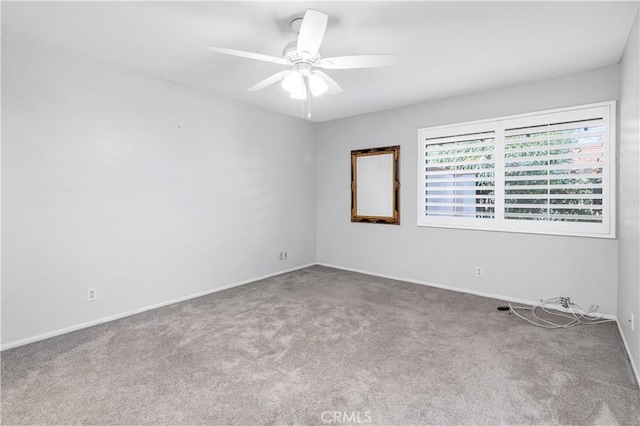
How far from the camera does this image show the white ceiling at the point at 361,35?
2.15m

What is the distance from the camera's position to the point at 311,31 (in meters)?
1.95

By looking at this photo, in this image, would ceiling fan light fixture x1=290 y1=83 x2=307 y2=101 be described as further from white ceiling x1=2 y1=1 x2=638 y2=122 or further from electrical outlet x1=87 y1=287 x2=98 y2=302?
electrical outlet x1=87 y1=287 x2=98 y2=302

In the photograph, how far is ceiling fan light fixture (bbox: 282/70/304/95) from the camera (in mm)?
2496

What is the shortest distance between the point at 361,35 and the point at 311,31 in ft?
2.25

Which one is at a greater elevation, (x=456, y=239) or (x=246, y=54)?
(x=246, y=54)

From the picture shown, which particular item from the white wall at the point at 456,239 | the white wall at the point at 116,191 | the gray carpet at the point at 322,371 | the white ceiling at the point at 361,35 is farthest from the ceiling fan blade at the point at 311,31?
the gray carpet at the point at 322,371

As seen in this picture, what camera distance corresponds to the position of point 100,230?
3.01 meters

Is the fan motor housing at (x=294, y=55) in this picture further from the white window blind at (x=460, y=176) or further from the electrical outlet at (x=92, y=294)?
the electrical outlet at (x=92, y=294)

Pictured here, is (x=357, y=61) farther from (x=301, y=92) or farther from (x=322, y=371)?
(x=322, y=371)

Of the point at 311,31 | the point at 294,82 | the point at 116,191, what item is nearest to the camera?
the point at 311,31

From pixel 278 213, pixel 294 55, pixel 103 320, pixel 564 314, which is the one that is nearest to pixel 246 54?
pixel 294 55

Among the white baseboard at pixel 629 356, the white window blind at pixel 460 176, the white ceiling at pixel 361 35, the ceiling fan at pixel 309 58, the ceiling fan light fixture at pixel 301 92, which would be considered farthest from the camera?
the white window blind at pixel 460 176

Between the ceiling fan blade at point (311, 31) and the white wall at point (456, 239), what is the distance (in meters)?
1.85

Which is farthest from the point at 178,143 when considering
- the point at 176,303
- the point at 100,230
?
the point at 176,303
